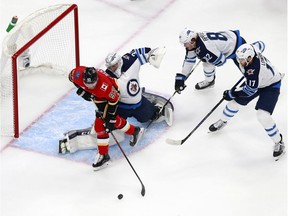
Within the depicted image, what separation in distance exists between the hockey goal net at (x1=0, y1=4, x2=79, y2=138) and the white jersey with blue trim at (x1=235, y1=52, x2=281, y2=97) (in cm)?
152

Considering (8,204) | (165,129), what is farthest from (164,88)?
(8,204)

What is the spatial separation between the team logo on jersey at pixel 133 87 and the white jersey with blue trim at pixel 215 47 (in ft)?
1.56

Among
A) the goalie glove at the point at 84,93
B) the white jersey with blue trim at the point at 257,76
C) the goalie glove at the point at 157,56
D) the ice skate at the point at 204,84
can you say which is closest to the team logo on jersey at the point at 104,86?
the goalie glove at the point at 84,93

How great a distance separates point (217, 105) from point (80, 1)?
2.35 metres

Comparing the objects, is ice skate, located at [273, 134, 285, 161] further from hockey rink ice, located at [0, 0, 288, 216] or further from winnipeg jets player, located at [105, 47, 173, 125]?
winnipeg jets player, located at [105, 47, 173, 125]

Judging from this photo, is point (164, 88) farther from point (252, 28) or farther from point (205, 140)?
point (252, 28)

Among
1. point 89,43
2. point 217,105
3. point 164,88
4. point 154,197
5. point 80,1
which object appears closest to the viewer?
point 154,197

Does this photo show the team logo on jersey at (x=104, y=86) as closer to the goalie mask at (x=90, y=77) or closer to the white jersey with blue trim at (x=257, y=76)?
the goalie mask at (x=90, y=77)

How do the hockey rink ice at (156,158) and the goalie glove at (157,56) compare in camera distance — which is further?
the goalie glove at (157,56)

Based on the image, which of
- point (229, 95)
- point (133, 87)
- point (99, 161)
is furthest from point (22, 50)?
point (229, 95)

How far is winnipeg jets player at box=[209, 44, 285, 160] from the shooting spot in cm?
444

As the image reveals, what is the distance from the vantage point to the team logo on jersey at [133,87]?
15.5 ft

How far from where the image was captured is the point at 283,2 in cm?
648

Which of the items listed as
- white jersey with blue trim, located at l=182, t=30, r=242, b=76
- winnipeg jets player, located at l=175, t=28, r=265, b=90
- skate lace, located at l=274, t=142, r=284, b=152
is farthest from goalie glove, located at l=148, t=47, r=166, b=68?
skate lace, located at l=274, t=142, r=284, b=152
